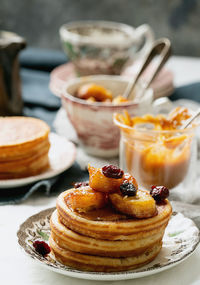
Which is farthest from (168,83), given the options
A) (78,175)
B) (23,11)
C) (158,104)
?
(23,11)

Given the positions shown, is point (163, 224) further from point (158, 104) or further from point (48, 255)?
point (158, 104)

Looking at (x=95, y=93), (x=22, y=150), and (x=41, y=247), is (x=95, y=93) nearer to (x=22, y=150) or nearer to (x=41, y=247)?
(x=22, y=150)

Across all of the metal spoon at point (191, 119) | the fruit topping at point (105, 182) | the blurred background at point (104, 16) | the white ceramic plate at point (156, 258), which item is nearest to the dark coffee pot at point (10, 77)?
the metal spoon at point (191, 119)

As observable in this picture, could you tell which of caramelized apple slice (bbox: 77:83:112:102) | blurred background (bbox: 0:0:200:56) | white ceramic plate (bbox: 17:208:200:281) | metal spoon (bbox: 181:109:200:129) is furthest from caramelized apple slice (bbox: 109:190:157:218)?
blurred background (bbox: 0:0:200:56)

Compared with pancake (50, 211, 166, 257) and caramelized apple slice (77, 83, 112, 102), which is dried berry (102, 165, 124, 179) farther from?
caramelized apple slice (77, 83, 112, 102)

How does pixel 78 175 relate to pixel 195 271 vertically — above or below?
below

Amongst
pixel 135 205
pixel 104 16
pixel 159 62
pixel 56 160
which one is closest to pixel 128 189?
pixel 135 205
